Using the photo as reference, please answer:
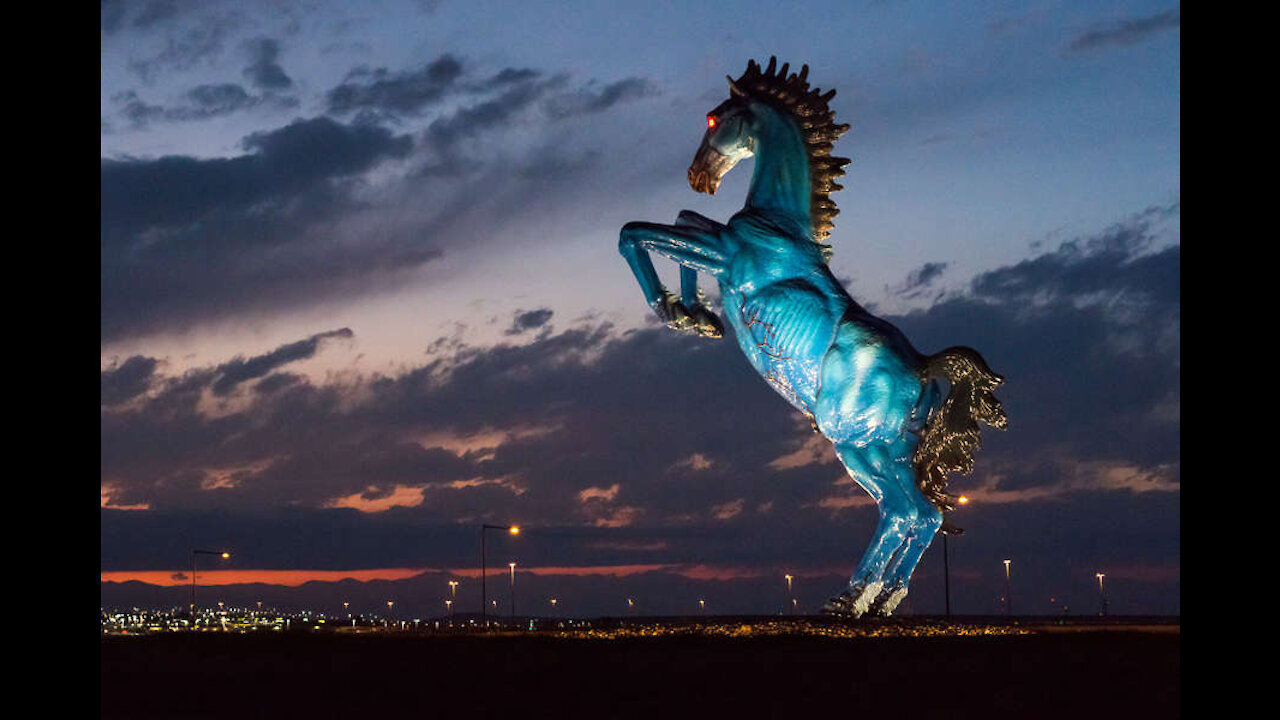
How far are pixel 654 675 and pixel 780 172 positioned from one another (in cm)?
548

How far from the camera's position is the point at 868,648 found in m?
10.0

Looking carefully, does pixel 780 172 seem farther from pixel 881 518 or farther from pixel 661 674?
pixel 661 674

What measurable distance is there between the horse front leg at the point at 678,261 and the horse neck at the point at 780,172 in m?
0.64

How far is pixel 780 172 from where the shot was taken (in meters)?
12.6

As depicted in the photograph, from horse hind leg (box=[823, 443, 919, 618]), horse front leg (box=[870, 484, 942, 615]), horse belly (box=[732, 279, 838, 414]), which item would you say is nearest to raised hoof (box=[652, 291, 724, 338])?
horse belly (box=[732, 279, 838, 414])

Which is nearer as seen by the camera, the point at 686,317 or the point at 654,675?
the point at 654,675

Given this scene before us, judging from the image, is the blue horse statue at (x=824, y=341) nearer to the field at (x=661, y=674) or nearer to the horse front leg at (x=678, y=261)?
the horse front leg at (x=678, y=261)

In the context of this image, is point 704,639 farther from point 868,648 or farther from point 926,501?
point 926,501

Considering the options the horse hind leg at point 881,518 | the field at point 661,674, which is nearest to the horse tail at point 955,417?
the horse hind leg at point 881,518

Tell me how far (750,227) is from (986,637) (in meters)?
3.86

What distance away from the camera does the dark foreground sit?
25.0 ft

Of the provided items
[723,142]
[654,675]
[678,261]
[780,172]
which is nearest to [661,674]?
[654,675]

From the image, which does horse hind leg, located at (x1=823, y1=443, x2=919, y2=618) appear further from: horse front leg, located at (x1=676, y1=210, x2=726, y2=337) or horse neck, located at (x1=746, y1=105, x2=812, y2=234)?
horse neck, located at (x1=746, y1=105, x2=812, y2=234)
